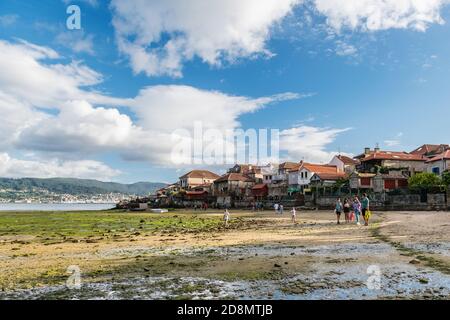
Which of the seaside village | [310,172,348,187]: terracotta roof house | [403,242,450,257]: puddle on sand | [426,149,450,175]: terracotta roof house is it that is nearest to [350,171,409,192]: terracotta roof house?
the seaside village

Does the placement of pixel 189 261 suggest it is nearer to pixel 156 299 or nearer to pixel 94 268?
A: pixel 94 268

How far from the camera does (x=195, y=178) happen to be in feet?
489

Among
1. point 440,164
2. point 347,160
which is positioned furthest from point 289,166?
point 440,164

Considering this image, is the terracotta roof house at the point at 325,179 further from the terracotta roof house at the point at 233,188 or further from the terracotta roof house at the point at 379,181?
the terracotta roof house at the point at 233,188

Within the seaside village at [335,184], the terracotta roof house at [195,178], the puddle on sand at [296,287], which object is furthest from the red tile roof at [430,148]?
the puddle on sand at [296,287]

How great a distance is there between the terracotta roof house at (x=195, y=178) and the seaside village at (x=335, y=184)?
20328 mm

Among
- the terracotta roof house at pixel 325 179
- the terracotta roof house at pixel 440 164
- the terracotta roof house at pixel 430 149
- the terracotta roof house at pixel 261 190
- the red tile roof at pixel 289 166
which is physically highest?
the terracotta roof house at pixel 430 149

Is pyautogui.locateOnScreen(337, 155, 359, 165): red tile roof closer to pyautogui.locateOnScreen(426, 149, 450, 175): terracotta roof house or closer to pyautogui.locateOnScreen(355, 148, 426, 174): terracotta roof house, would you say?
pyautogui.locateOnScreen(355, 148, 426, 174): terracotta roof house

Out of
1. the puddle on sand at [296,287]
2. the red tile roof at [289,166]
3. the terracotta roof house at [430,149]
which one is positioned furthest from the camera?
the red tile roof at [289,166]

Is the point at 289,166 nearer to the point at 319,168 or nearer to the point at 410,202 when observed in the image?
the point at 319,168

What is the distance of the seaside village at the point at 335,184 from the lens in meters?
58.2

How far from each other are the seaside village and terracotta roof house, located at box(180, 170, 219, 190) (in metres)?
20.3

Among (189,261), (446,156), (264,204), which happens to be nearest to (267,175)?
(264,204)

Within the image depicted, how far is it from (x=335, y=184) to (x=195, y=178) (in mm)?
78854
